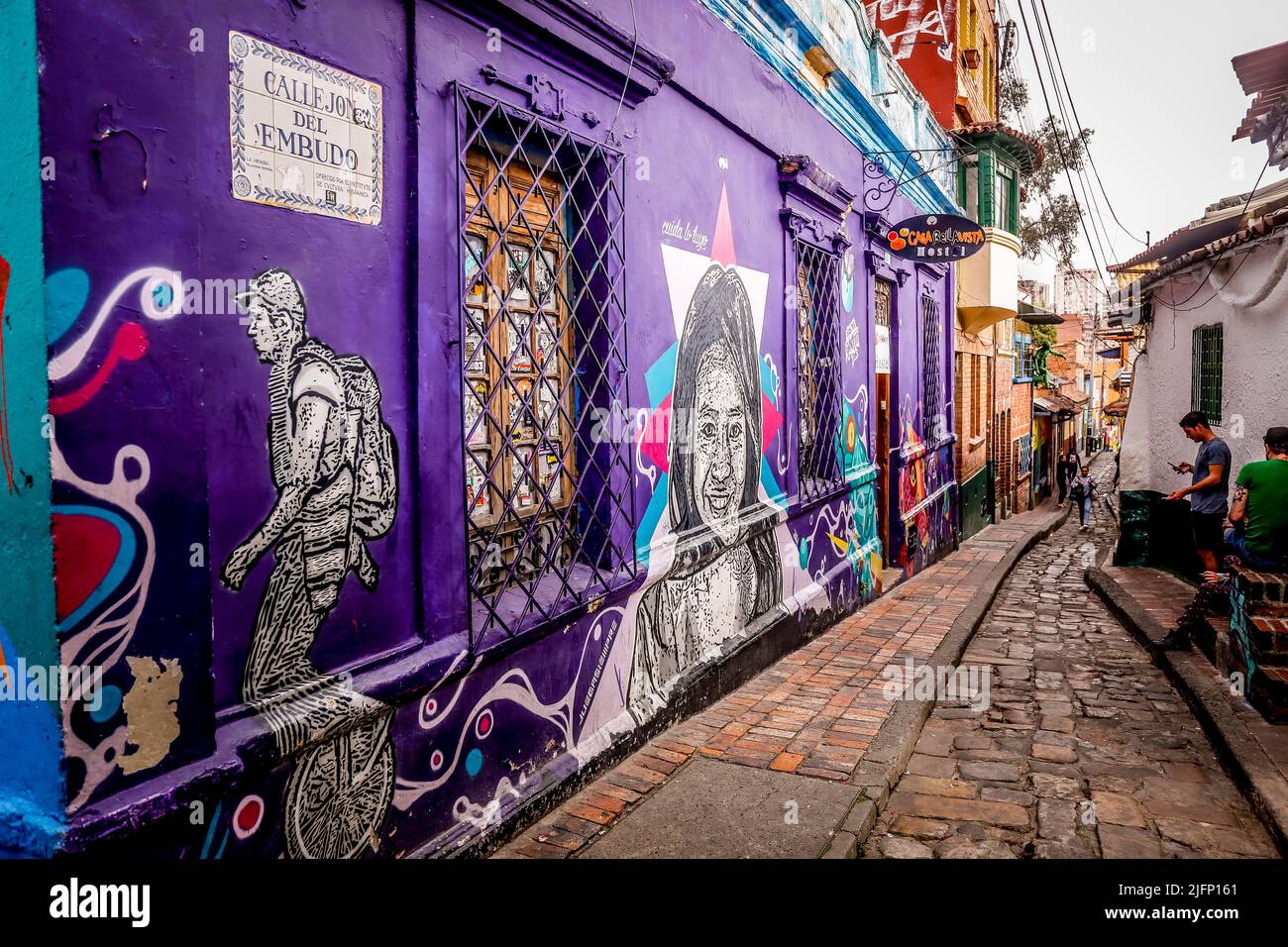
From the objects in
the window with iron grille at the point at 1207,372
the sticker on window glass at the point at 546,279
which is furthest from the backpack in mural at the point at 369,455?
the window with iron grille at the point at 1207,372

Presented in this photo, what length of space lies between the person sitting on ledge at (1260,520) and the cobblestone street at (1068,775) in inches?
41.6

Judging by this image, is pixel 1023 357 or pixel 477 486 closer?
pixel 477 486

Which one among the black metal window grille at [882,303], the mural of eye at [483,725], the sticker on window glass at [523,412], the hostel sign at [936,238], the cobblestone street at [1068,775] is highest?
the hostel sign at [936,238]

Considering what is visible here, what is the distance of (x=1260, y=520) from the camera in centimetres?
655

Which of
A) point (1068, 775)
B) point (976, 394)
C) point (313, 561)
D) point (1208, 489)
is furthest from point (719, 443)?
point (976, 394)

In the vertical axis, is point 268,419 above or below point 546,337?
below

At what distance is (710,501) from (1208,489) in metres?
5.69

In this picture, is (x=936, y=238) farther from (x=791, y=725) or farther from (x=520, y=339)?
(x=520, y=339)

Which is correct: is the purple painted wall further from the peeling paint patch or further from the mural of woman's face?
the mural of woman's face

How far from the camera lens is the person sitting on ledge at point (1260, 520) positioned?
21.2 feet

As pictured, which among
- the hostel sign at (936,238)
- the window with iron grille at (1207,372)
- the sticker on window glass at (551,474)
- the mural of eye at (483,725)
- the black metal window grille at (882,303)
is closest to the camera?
the mural of eye at (483,725)

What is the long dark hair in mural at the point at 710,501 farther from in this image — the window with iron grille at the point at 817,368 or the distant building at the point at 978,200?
the distant building at the point at 978,200
